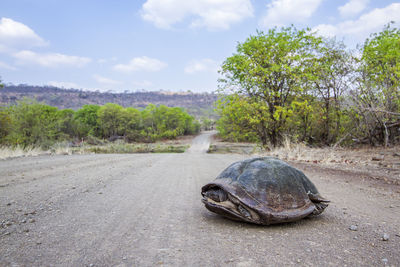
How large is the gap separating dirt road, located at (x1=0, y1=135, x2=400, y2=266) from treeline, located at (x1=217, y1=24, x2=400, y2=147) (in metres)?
8.88

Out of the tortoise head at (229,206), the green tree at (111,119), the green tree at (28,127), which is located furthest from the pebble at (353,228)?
the green tree at (111,119)

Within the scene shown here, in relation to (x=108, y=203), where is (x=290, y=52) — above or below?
above

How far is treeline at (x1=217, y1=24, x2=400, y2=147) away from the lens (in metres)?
11.8

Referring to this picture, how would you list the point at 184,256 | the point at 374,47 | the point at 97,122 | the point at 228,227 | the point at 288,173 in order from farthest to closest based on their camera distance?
the point at 97,122 < the point at 374,47 < the point at 288,173 < the point at 228,227 < the point at 184,256

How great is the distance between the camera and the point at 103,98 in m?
154

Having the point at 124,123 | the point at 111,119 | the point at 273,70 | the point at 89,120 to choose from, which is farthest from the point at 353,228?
the point at 89,120

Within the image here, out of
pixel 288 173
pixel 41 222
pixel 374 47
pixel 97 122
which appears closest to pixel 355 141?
pixel 374 47

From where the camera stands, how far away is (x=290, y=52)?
42.9ft

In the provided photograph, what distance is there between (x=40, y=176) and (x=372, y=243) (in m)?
6.87

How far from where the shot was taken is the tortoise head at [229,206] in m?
2.81

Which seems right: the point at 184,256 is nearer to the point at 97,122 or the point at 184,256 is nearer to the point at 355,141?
the point at 355,141

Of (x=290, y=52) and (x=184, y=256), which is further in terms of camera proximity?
(x=290, y=52)

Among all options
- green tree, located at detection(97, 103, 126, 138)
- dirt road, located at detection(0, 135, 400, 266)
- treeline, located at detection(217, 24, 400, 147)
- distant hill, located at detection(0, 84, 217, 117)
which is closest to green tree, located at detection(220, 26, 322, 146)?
treeline, located at detection(217, 24, 400, 147)

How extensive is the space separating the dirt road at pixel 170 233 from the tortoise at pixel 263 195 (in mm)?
200
